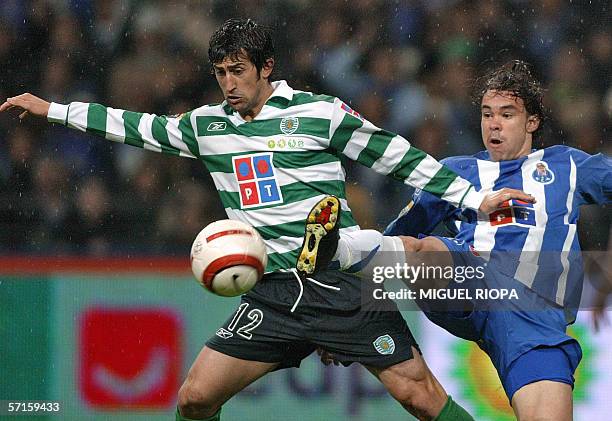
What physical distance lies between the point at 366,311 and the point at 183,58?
2.34 m

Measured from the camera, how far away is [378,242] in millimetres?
4383

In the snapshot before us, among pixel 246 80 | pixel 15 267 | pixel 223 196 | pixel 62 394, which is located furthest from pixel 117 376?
pixel 246 80

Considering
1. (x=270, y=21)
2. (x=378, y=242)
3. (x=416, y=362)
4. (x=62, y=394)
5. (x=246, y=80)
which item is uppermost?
(x=270, y=21)

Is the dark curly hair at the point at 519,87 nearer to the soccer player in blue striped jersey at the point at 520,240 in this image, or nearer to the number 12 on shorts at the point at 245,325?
the soccer player in blue striped jersey at the point at 520,240

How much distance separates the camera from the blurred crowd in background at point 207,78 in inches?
229

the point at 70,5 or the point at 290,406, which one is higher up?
the point at 70,5


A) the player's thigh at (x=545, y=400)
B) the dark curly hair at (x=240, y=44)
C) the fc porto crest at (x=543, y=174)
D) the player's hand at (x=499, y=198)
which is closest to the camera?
the player's thigh at (x=545, y=400)

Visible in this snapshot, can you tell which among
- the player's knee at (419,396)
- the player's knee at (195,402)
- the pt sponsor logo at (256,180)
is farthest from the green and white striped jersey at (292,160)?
the player's knee at (419,396)

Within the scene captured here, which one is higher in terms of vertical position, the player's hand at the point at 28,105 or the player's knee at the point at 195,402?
the player's hand at the point at 28,105

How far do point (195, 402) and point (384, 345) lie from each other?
2.31 feet

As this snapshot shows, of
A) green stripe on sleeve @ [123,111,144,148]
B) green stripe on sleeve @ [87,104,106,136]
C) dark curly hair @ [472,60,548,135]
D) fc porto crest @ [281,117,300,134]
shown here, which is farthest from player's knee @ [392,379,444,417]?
green stripe on sleeve @ [87,104,106,136]

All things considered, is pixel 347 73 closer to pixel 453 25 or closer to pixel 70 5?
pixel 453 25

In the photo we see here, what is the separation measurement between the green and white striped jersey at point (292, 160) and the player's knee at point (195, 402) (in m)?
0.50

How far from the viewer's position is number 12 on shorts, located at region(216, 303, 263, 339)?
4.26m
